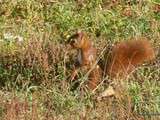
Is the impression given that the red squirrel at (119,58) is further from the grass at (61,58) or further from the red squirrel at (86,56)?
the grass at (61,58)

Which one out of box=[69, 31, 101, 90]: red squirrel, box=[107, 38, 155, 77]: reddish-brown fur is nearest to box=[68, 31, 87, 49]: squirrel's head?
box=[69, 31, 101, 90]: red squirrel

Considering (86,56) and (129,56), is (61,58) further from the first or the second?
(129,56)

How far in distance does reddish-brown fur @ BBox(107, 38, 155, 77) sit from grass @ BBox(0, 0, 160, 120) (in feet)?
0.34

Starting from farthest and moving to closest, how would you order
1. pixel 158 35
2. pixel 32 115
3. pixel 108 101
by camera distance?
pixel 158 35 < pixel 108 101 < pixel 32 115

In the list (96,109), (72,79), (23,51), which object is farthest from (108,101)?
(23,51)

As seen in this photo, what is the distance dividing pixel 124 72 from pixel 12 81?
3.32 ft

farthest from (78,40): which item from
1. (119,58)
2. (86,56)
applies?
(119,58)

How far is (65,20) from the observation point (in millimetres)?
7508

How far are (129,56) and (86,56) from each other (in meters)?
0.39

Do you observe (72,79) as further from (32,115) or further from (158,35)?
(158,35)

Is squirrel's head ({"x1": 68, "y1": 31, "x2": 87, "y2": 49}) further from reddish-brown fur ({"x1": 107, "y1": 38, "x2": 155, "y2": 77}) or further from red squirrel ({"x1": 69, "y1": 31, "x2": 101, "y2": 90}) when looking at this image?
reddish-brown fur ({"x1": 107, "y1": 38, "x2": 155, "y2": 77})

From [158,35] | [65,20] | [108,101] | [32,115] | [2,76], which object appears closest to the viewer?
[32,115]

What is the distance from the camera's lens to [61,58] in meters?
6.17

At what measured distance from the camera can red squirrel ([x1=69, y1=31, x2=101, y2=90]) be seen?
230 inches
